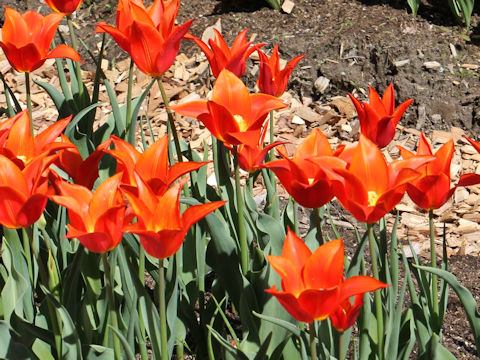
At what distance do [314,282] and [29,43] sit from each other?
40.4 inches

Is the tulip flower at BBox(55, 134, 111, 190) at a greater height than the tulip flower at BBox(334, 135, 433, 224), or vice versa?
the tulip flower at BBox(334, 135, 433, 224)

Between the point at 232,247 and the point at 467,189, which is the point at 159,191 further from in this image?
the point at 467,189

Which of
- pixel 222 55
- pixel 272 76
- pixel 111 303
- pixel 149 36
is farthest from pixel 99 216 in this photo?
pixel 272 76

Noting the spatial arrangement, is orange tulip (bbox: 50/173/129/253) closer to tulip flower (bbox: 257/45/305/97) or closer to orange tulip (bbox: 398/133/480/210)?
orange tulip (bbox: 398/133/480/210)

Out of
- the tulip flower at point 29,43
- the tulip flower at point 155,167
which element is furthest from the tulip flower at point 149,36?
the tulip flower at point 155,167

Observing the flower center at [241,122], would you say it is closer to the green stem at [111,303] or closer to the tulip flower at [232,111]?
the tulip flower at [232,111]

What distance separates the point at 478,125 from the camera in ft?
11.2

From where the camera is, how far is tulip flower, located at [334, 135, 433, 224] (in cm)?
116

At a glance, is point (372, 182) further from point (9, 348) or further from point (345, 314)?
point (9, 348)

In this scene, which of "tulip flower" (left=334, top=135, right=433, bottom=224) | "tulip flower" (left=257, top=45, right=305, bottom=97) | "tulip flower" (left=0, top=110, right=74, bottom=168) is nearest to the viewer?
"tulip flower" (left=334, top=135, right=433, bottom=224)

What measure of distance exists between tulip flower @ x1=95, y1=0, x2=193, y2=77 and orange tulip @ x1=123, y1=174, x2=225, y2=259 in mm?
544

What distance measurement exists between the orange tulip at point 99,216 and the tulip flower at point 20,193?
0.06 metres

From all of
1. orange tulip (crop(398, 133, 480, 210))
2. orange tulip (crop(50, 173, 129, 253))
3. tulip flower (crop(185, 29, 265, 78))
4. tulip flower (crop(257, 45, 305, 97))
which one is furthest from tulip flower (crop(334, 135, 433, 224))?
tulip flower (crop(257, 45, 305, 97))

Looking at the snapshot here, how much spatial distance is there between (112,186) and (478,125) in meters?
2.63
